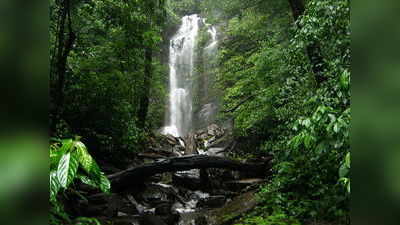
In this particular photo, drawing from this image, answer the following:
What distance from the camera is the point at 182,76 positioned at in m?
25.8

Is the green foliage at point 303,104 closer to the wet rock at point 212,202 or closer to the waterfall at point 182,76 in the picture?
the wet rock at point 212,202

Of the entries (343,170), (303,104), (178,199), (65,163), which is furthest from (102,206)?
(65,163)

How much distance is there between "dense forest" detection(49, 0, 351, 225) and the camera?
4328mm

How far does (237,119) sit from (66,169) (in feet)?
29.4

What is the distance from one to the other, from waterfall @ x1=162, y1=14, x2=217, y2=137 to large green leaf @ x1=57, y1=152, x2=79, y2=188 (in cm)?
2139

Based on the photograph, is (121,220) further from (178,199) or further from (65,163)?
(65,163)

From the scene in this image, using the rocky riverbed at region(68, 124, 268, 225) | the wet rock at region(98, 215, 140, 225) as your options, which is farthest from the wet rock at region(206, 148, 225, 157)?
the wet rock at region(98, 215, 140, 225)

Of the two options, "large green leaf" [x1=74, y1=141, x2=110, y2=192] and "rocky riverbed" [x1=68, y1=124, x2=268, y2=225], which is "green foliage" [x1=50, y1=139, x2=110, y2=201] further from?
"rocky riverbed" [x1=68, y1=124, x2=268, y2=225]

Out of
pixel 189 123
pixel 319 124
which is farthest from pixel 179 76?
pixel 319 124

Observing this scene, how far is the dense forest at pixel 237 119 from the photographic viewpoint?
4328 millimetres

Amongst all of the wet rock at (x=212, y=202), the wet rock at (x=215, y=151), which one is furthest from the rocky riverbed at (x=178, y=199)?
the wet rock at (x=215, y=151)
